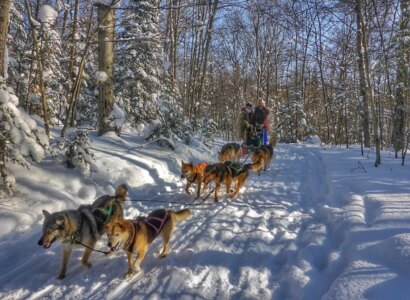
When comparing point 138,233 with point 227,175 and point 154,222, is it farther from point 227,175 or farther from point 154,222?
point 227,175

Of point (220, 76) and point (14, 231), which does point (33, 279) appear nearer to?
point (14, 231)

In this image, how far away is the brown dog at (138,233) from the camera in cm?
445

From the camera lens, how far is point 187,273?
4711 millimetres

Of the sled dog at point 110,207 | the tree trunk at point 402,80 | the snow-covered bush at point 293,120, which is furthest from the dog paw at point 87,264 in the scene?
the snow-covered bush at point 293,120

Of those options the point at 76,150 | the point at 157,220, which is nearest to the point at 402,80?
the point at 76,150

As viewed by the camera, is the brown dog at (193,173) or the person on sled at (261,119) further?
the person on sled at (261,119)

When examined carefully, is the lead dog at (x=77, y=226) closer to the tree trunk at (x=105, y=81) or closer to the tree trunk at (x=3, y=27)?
the tree trunk at (x=3, y=27)

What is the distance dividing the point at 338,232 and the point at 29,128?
5673mm

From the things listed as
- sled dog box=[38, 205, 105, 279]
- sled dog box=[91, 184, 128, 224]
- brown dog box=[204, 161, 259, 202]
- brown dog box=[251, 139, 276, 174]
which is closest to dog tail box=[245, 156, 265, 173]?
brown dog box=[251, 139, 276, 174]

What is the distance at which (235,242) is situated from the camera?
5684 millimetres

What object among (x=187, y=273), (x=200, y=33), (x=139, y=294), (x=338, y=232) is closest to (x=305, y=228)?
(x=338, y=232)

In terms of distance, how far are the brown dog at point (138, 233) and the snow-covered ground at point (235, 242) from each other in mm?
215

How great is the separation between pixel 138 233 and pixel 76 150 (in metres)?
4.02

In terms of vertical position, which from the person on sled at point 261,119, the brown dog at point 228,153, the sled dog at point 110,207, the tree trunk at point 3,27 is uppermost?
the tree trunk at point 3,27
